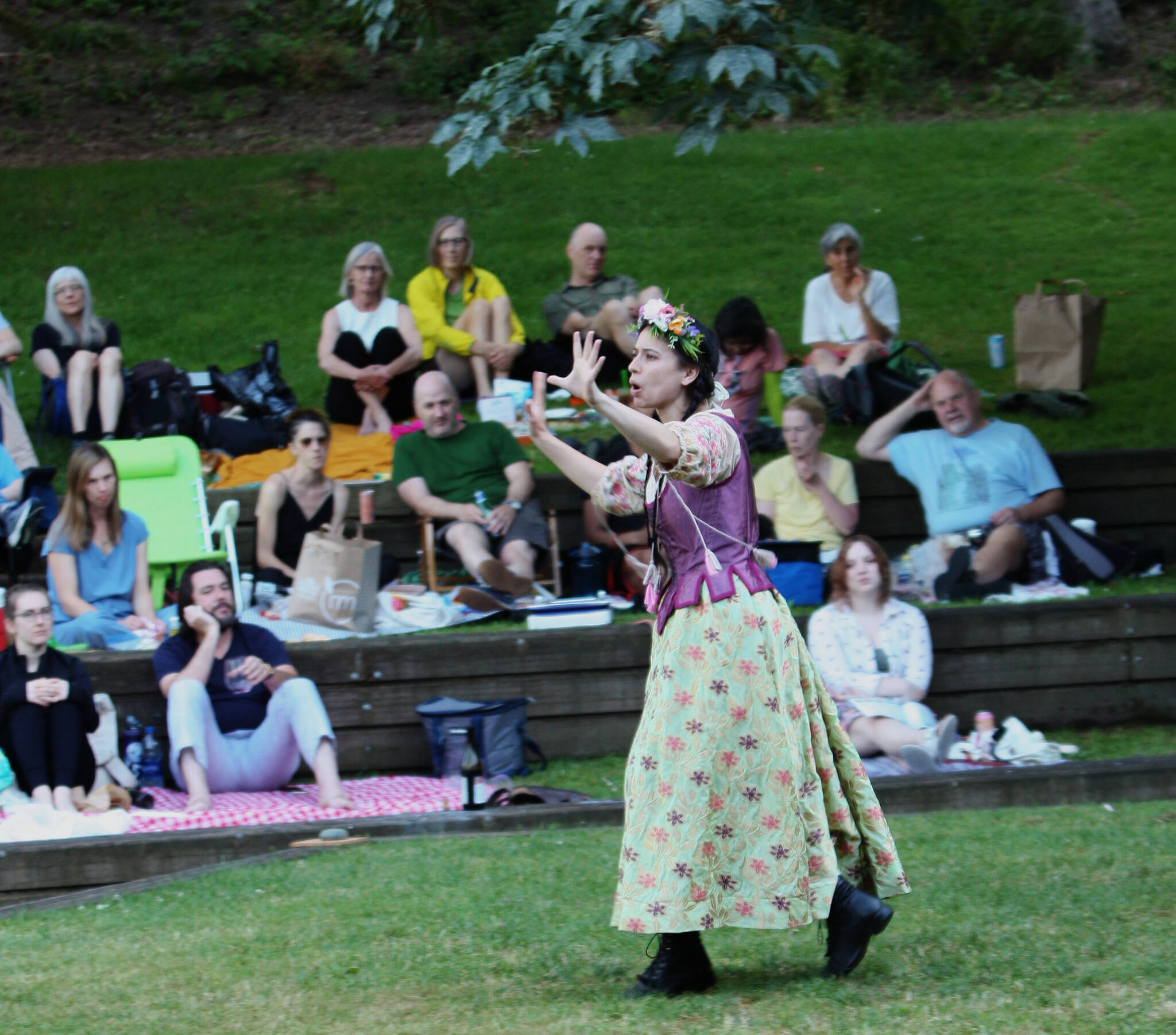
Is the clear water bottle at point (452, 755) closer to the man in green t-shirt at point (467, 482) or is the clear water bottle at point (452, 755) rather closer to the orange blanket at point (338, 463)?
the man in green t-shirt at point (467, 482)

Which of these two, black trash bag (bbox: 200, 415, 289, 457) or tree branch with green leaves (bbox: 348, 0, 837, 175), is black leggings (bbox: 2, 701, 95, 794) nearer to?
tree branch with green leaves (bbox: 348, 0, 837, 175)

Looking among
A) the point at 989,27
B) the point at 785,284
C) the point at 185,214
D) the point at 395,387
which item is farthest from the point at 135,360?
the point at 989,27

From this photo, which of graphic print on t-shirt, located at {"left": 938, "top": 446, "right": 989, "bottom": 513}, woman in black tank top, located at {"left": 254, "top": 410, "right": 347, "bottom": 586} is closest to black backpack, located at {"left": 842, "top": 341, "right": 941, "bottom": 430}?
graphic print on t-shirt, located at {"left": 938, "top": 446, "right": 989, "bottom": 513}

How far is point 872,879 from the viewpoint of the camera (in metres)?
4.07

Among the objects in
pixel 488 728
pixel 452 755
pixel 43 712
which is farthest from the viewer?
pixel 452 755

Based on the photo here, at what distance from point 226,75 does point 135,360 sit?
7378mm

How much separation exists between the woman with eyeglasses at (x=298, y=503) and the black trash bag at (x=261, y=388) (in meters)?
1.73

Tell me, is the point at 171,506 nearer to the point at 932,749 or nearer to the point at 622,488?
the point at 932,749

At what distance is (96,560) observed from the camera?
7871 millimetres

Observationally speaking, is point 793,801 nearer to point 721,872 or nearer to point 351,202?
point 721,872

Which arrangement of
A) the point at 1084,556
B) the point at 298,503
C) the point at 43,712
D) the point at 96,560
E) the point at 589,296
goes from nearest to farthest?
the point at 43,712
the point at 96,560
the point at 1084,556
the point at 298,503
the point at 589,296

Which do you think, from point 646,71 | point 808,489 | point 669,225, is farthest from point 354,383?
point 669,225

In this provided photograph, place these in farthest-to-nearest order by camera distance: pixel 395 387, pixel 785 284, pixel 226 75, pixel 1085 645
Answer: pixel 226 75 < pixel 785 284 < pixel 395 387 < pixel 1085 645

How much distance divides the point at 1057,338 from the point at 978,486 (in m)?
2.57
